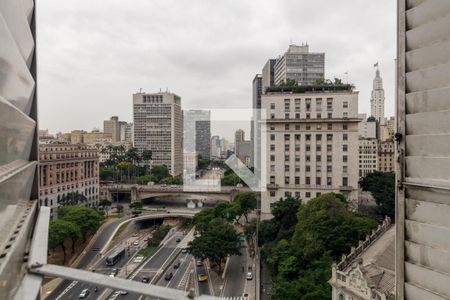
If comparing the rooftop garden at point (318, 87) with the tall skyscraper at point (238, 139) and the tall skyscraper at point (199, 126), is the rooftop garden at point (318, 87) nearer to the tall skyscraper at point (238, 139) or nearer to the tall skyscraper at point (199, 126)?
the tall skyscraper at point (238, 139)

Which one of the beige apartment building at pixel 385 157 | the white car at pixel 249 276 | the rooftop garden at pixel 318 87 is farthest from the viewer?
the beige apartment building at pixel 385 157

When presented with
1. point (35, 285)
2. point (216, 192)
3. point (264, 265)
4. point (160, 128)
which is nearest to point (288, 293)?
point (264, 265)

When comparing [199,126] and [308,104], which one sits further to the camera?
[308,104]

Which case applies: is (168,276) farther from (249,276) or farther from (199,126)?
(199,126)

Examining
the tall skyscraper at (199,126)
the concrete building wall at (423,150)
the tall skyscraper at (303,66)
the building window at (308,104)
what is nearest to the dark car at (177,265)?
the tall skyscraper at (199,126)

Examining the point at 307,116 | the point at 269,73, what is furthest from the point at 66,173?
the point at 269,73

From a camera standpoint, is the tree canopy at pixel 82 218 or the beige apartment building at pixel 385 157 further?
the beige apartment building at pixel 385 157

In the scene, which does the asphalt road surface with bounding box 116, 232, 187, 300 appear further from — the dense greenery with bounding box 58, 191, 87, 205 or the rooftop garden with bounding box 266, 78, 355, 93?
the rooftop garden with bounding box 266, 78, 355, 93
